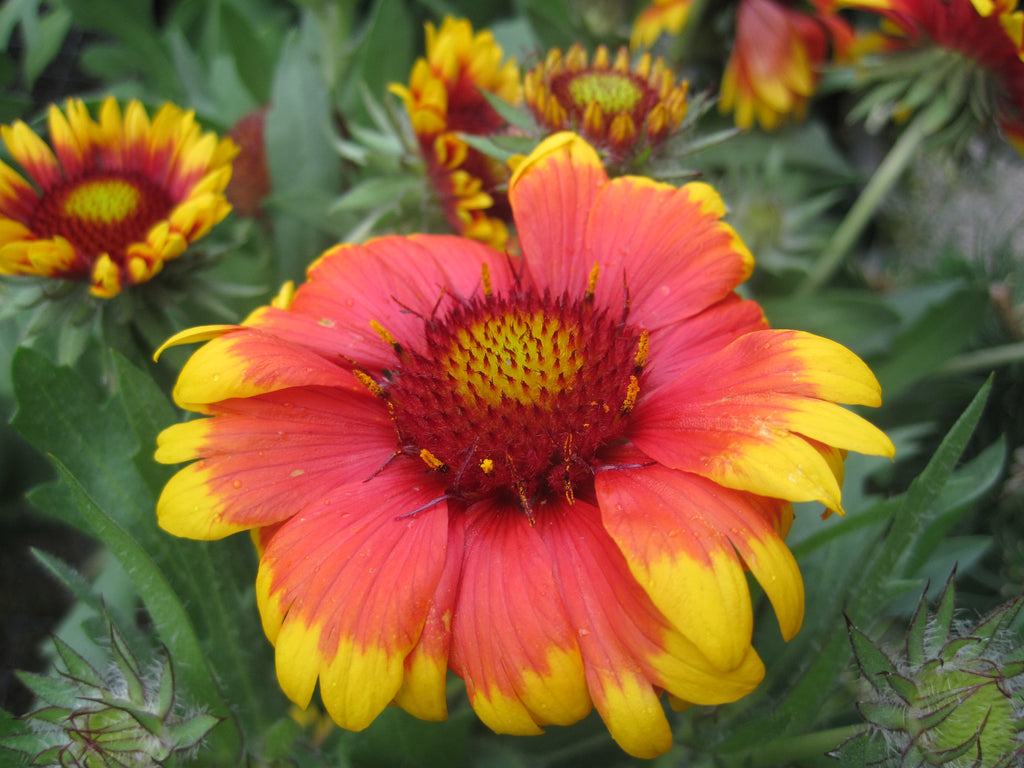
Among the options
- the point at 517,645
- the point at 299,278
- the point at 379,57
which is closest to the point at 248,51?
the point at 379,57

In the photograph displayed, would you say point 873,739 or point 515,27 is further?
point 515,27

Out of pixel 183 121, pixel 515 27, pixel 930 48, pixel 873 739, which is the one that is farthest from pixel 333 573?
pixel 515 27

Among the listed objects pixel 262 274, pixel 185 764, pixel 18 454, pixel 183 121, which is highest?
pixel 183 121

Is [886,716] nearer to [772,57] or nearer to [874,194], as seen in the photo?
[874,194]

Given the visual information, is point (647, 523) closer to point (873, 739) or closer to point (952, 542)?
point (873, 739)

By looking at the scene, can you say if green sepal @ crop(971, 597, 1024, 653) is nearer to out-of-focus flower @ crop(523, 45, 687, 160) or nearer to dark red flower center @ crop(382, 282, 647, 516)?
dark red flower center @ crop(382, 282, 647, 516)

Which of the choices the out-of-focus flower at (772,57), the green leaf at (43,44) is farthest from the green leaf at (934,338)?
the green leaf at (43,44)
